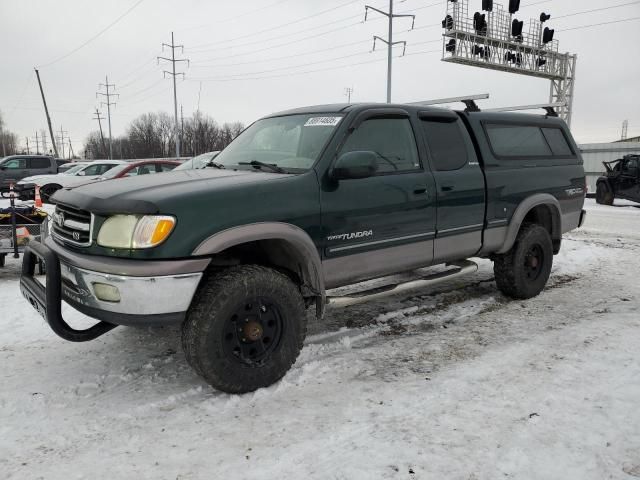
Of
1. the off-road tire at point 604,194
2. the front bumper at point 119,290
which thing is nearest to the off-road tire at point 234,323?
the front bumper at point 119,290

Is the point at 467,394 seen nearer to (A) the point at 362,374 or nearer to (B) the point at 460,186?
(A) the point at 362,374

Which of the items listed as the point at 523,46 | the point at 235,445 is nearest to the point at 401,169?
the point at 235,445

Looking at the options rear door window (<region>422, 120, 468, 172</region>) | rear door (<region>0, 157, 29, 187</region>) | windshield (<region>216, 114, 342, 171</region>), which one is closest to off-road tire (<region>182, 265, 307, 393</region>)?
windshield (<region>216, 114, 342, 171</region>)

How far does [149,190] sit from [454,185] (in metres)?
2.58

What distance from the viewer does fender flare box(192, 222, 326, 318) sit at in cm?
305

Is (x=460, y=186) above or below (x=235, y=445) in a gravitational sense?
above

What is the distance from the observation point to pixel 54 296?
3131 millimetres

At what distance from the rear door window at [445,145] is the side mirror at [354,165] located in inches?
39.4

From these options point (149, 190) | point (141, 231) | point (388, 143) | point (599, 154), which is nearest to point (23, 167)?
point (149, 190)

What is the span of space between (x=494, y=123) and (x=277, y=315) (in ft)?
→ 10.4

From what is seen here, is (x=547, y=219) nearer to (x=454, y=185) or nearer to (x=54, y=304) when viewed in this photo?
(x=454, y=185)

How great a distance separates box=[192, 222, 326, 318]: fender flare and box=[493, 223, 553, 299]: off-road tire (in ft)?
8.10

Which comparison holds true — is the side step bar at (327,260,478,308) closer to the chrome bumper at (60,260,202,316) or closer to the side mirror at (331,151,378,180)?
the side mirror at (331,151,378,180)

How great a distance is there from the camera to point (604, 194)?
16188mm
